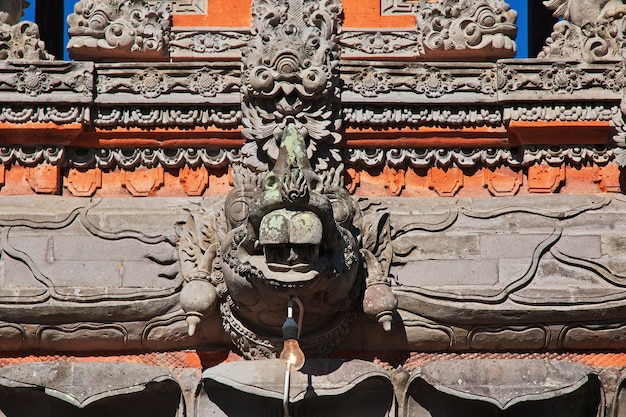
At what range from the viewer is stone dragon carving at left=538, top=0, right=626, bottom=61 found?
44.0 ft

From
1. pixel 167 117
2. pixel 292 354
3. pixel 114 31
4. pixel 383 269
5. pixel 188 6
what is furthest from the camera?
pixel 188 6

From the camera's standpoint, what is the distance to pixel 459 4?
46.4ft

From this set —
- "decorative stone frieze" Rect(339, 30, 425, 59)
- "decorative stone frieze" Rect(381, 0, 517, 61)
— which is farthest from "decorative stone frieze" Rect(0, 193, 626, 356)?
"decorative stone frieze" Rect(339, 30, 425, 59)

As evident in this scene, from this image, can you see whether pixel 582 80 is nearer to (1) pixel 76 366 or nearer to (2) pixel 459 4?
(2) pixel 459 4

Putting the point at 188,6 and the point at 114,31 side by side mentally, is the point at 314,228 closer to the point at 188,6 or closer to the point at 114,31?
the point at 114,31

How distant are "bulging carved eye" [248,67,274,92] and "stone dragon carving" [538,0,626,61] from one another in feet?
7.51

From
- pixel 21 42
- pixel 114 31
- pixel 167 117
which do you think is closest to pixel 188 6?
pixel 114 31

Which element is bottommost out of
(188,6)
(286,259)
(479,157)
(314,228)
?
(286,259)

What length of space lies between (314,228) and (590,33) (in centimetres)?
318

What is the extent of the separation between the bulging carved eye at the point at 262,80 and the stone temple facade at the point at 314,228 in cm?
2

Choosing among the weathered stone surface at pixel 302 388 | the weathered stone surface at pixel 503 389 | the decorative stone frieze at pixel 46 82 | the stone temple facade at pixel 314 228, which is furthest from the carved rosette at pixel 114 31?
the weathered stone surface at pixel 503 389

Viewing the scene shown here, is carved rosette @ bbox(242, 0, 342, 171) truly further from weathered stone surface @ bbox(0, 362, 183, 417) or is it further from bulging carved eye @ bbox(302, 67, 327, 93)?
weathered stone surface @ bbox(0, 362, 183, 417)

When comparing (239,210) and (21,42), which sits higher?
(21,42)

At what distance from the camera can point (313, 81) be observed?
1277 centimetres
